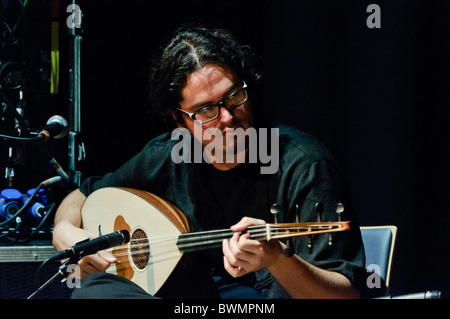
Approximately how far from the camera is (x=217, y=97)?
6.03 feet

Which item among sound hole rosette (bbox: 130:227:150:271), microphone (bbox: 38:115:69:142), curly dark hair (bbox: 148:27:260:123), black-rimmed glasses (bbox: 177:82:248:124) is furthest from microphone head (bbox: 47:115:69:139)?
black-rimmed glasses (bbox: 177:82:248:124)

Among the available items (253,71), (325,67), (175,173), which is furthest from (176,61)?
(325,67)

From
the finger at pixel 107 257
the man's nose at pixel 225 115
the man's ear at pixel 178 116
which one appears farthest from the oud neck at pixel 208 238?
the man's ear at pixel 178 116

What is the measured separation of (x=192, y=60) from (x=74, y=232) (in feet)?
2.66

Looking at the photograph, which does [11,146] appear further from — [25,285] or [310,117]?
[310,117]

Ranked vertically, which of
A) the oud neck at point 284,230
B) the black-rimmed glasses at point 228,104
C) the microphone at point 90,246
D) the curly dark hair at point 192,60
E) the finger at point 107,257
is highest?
the curly dark hair at point 192,60

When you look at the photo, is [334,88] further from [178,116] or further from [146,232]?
[146,232]

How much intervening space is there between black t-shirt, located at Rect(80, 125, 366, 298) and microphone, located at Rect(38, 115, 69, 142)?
9.2 inches

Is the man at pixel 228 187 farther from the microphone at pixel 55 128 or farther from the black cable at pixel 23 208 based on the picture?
the microphone at pixel 55 128

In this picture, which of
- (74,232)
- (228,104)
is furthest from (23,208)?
(228,104)

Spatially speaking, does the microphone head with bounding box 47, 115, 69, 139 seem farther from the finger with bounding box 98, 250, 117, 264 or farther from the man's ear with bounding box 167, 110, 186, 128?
the finger with bounding box 98, 250, 117, 264

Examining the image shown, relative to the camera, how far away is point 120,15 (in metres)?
2.49

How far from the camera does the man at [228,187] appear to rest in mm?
1551

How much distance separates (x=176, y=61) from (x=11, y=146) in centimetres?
94
